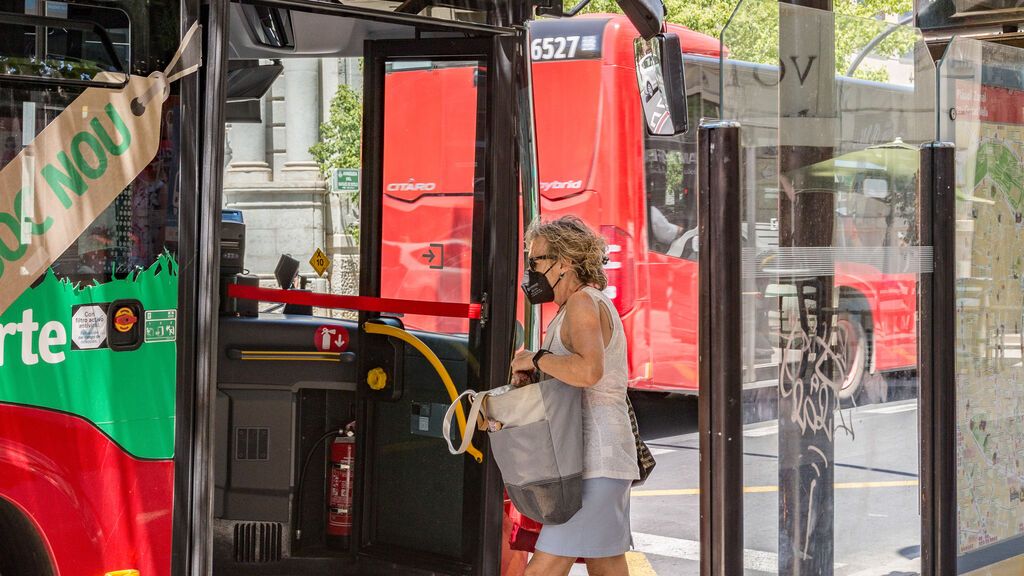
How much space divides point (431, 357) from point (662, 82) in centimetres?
141

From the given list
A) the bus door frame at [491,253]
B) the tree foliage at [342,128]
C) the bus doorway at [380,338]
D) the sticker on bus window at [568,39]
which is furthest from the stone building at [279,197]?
the bus door frame at [491,253]

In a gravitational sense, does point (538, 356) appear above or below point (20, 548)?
above

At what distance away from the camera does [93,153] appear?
10.2ft

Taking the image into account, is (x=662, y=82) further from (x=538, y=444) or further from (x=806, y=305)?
(x=538, y=444)

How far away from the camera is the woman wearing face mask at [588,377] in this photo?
3861 millimetres

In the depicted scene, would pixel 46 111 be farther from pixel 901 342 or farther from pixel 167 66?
pixel 901 342

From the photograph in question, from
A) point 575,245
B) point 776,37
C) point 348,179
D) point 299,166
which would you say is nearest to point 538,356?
point 575,245

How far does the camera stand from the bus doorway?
4.25 meters

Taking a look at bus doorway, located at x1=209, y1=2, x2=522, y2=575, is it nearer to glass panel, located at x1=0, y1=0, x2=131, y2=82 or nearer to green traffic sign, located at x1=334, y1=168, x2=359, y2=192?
green traffic sign, located at x1=334, y1=168, x2=359, y2=192

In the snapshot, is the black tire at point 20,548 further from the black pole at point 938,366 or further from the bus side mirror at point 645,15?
the black pole at point 938,366

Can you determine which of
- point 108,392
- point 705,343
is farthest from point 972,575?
point 108,392

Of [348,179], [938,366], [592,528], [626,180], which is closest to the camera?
[592,528]

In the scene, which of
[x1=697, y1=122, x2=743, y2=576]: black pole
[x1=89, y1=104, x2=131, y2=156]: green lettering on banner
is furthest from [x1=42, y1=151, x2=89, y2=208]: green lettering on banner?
[x1=697, y1=122, x2=743, y2=576]: black pole

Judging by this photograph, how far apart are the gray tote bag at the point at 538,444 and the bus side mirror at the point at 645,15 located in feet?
4.56
